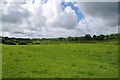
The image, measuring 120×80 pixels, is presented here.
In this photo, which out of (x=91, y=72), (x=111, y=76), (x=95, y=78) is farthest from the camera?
(x=91, y=72)

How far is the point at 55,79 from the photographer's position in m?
23.0

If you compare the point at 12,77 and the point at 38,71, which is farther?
the point at 38,71

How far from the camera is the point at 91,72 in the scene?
2789 centimetres

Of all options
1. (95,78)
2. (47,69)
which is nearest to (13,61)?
(47,69)

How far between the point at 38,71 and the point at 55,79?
4.73 metres

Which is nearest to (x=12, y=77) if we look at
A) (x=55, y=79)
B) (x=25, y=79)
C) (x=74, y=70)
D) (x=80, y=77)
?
(x=25, y=79)

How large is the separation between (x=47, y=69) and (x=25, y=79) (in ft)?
22.0

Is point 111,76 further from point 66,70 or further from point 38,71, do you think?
point 38,71

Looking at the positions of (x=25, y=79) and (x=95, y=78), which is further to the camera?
(x=95, y=78)

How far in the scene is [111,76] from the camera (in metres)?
26.1

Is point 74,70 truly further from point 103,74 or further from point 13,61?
point 13,61

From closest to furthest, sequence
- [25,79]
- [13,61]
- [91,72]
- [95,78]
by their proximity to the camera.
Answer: [25,79]
[95,78]
[91,72]
[13,61]

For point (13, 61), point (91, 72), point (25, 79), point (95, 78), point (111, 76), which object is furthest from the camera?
point (13, 61)

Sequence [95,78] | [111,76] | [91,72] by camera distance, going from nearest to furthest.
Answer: [95,78] → [111,76] → [91,72]
